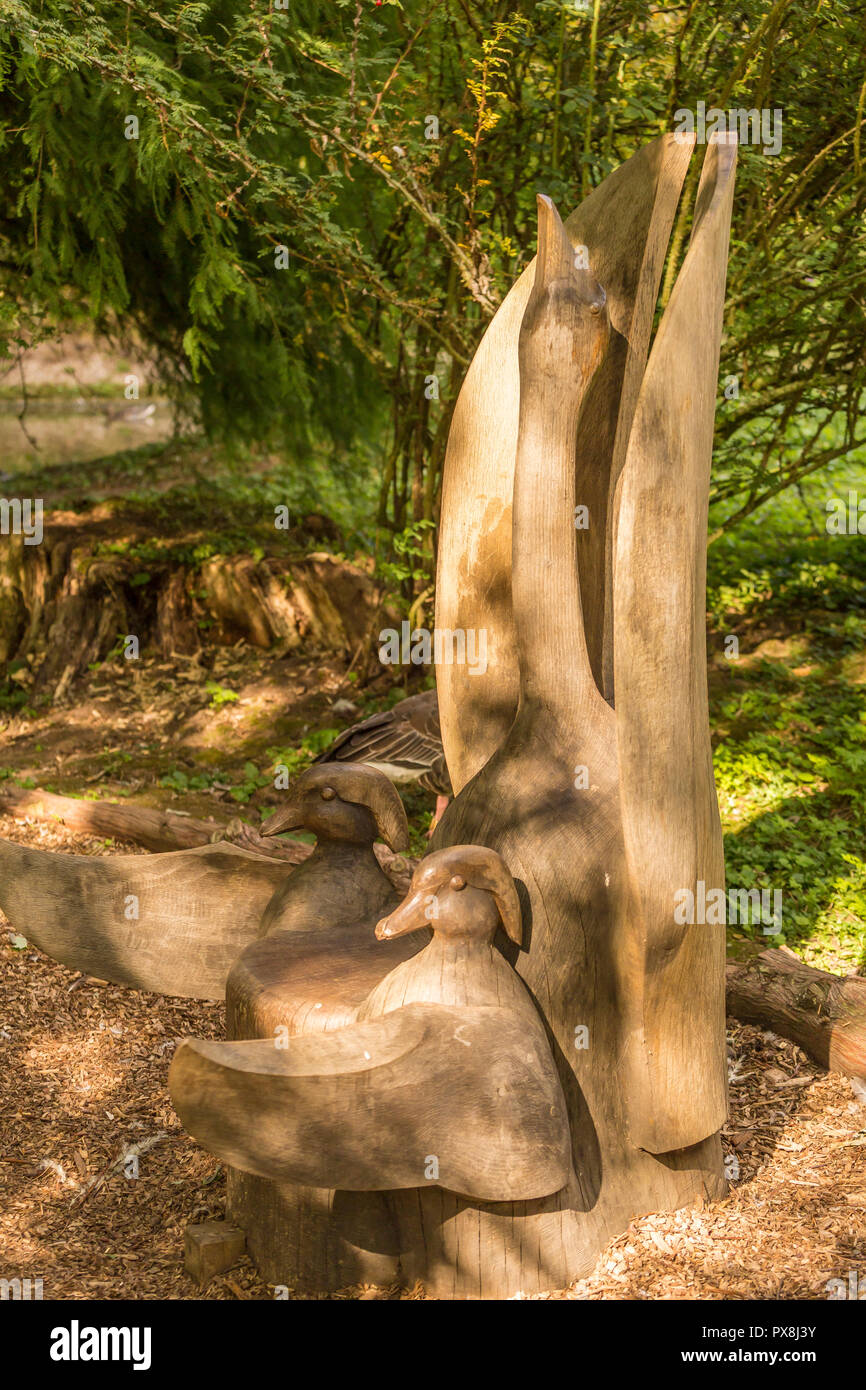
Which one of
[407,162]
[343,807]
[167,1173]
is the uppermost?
[407,162]

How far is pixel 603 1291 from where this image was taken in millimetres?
2721

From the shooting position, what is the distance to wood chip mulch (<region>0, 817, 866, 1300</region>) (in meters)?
2.85

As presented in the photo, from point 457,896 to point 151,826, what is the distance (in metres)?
2.97

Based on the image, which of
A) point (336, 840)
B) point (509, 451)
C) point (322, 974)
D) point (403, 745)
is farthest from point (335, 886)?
point (403, 745)

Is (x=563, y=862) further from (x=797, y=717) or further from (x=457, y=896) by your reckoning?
(x=797, y=717)

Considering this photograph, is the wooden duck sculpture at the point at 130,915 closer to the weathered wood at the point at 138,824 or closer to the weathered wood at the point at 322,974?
the weathered wood at the point at 322,974

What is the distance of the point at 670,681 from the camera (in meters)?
2.71

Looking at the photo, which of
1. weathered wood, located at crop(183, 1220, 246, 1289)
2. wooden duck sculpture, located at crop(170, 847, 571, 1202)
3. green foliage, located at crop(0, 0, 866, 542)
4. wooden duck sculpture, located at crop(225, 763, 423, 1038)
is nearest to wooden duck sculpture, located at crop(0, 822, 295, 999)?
wooden duck sculpture, located at crop(225, 763, 423, 1038)

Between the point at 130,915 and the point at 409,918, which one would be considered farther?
the point at 130,915

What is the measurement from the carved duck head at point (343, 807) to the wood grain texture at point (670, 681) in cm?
85

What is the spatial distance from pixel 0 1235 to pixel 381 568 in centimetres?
451

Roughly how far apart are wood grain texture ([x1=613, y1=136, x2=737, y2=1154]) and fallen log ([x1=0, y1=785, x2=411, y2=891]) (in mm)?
2317

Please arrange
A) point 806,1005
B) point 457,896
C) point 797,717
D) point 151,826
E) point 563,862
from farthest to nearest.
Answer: point 797,717 < point 151,826 < point 806,1005 < point 563,862 < point 457,896

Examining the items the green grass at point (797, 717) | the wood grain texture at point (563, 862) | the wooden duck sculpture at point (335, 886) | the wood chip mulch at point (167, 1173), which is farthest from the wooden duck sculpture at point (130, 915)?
the green grass at point (797, 717)
